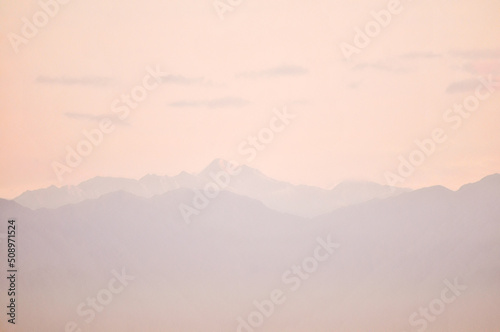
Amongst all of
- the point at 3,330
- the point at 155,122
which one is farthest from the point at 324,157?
the point at 3,330

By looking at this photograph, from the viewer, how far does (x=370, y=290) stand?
6.04m

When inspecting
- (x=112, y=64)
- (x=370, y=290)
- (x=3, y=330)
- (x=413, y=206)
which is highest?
(x=112, y=64)

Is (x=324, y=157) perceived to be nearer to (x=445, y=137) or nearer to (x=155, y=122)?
(x=445, y=137)

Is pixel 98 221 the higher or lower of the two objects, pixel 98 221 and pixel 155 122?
the lower

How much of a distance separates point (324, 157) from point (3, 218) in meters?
3.02

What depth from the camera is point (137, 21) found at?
20.2ft

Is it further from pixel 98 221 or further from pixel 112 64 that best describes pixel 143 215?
pixel 112 64

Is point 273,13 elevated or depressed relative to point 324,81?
A: elevated

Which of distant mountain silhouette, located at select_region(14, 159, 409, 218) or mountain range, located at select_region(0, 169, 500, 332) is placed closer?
mountain range, located at select_region(0, 169, 500, 332)

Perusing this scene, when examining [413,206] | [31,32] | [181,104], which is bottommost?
[413,206]

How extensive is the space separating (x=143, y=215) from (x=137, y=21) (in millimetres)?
1812

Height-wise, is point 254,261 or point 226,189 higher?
point 226,189

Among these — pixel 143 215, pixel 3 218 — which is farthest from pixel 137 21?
pixel 3 218

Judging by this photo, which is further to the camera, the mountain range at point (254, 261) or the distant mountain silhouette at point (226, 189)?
the distant mountain silhouette at point (226, 189)
